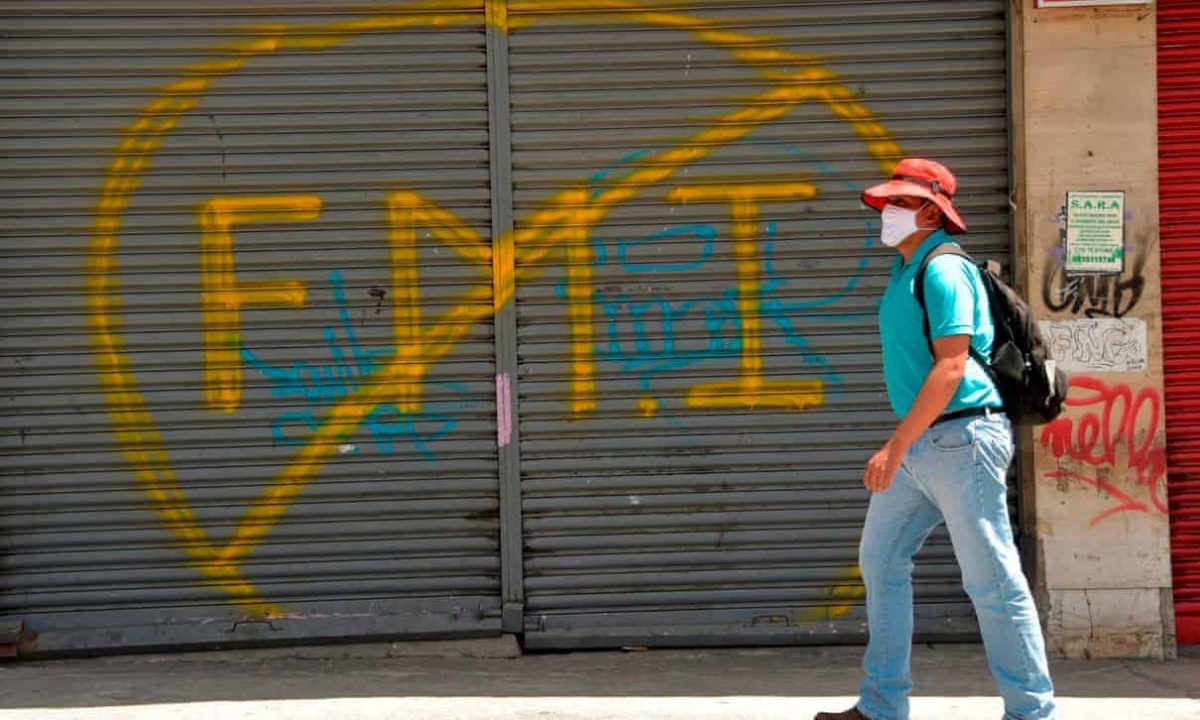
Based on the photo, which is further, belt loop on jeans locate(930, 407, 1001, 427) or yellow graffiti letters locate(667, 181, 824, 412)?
yellow graffiti letters locate(667, 181, 824, 412)

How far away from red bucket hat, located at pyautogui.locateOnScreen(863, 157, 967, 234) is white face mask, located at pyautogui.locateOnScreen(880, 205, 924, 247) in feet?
0.14

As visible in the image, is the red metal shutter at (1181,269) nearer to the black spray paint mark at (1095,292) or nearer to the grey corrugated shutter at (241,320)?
the black spray paint mark at (1095,292)

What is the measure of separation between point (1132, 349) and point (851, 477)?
4.22 ft

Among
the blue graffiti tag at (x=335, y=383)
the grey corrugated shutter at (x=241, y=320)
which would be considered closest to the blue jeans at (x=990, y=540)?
the grey corrugated shutter at (x=241, y=320)

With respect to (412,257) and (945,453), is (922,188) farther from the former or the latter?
(412,257)

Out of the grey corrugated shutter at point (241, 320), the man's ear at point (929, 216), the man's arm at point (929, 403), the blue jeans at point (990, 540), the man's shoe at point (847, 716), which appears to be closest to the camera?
the man's arm at point (929, 403)

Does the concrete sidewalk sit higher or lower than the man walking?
lower

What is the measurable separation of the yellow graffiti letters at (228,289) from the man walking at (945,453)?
8.75 feet

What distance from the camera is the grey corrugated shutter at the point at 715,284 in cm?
676

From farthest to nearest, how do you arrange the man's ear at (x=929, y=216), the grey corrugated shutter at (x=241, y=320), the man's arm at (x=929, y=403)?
the grey corrugated shutter at (x=241, y=320), the man's ear at (x=929, y=216), the man's arm at (x=929, y=403)

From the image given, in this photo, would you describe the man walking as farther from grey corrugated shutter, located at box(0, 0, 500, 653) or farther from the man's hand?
grey corrugated shutter, located at box(0, 0, 500, 653)

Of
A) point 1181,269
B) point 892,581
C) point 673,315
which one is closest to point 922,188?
point 892,581

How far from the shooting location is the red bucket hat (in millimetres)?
5047

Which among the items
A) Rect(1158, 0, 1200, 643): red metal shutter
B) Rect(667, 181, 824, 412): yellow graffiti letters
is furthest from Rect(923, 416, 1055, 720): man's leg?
Rect(1158, 0, 1200, 643): red metal shutter
